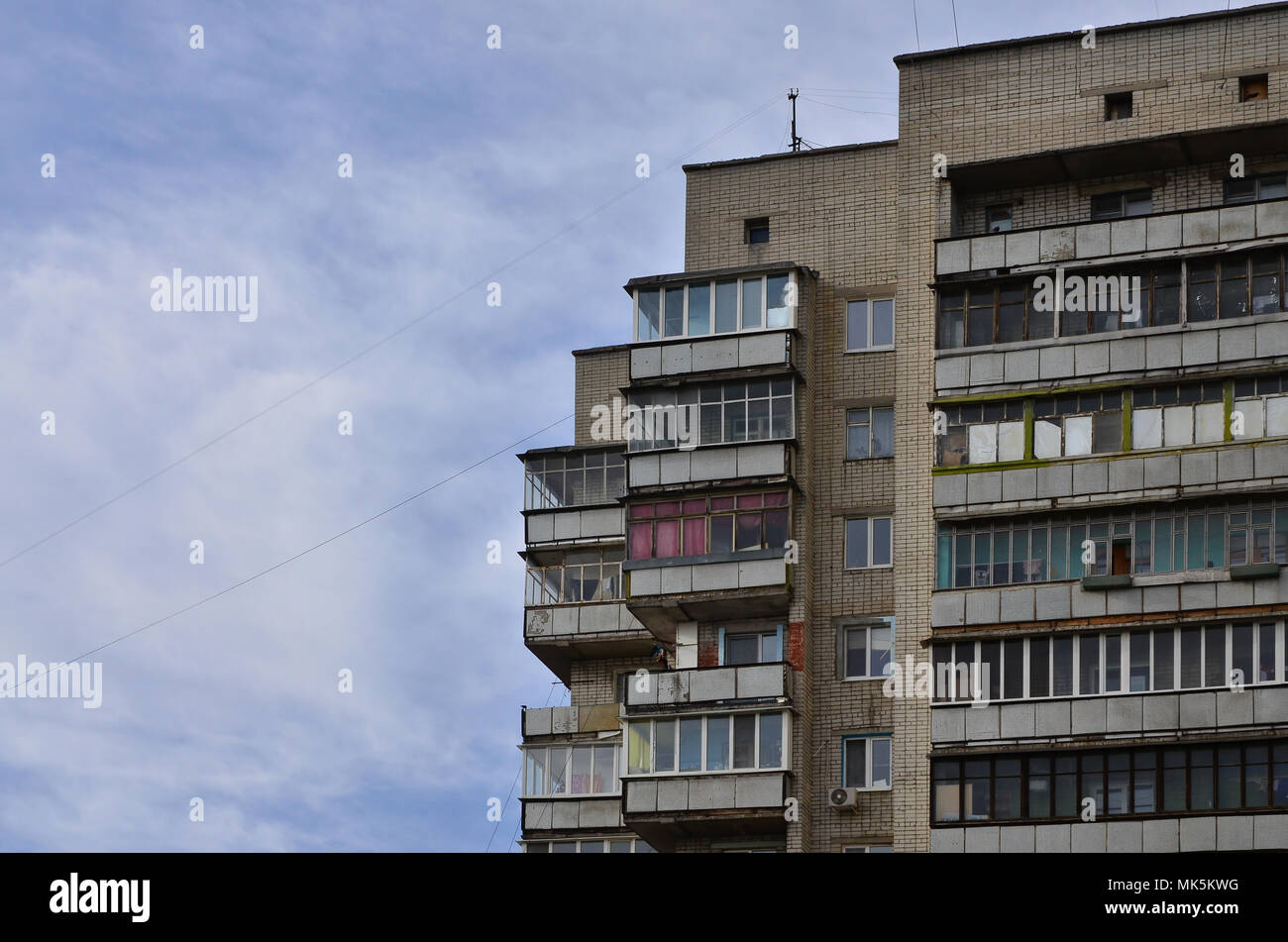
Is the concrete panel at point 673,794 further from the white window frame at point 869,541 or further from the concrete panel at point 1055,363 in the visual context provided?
the concrete panel at point 1055,363

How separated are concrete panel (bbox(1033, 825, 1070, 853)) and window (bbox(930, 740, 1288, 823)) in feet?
0.71

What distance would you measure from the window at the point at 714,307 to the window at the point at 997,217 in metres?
4.37

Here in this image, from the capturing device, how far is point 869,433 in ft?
151

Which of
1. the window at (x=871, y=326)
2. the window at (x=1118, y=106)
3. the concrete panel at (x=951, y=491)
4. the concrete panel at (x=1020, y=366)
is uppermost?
the window at (x=1118, y=106)

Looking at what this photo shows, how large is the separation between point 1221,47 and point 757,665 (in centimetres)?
1560

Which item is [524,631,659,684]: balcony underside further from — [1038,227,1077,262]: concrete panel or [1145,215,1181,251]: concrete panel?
[1145,215,1181,251]: concrete panel

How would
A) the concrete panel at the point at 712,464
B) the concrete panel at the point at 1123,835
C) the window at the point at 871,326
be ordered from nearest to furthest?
1. the concrete panel at the point at 1123,835
2. the concrete panel at the point at 712,464
3. the window at the point at 871,326

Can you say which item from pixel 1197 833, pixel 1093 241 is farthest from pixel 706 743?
pixel 1093 241

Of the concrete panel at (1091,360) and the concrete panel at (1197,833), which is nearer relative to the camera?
the concrete panel at (1197,833)

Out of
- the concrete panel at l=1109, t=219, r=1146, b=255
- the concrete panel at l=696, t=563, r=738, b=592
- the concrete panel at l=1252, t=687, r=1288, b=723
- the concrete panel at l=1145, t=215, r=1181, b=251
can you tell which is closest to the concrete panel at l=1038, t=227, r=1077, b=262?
the concrete panel at l=1109, t=219, r=1146, b=255

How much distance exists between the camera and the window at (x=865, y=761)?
1724 inches

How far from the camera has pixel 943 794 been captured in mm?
40719

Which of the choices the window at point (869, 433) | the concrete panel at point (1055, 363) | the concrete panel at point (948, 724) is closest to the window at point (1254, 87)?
the concrete panel at point (1055, 363)
